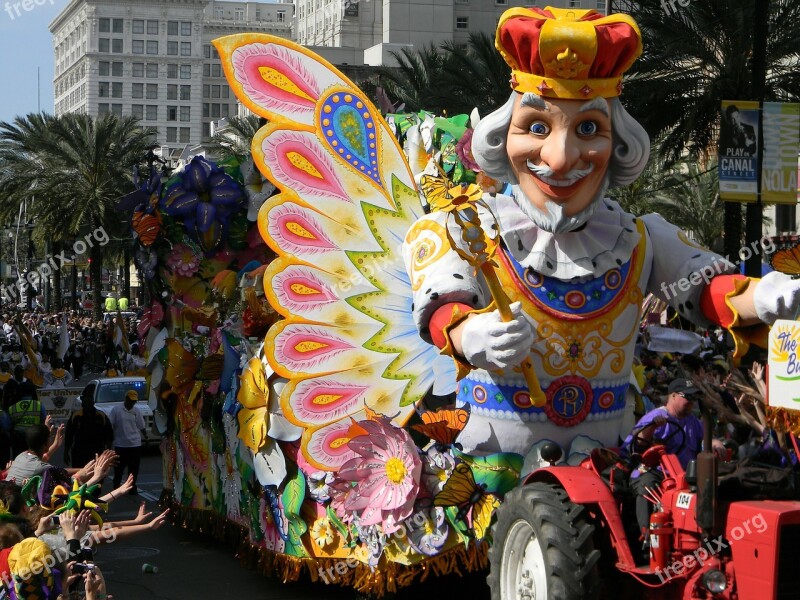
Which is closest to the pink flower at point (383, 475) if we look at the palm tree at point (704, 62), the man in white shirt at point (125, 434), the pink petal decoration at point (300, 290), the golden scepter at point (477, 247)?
the pink petal decoration at point (300, 290)

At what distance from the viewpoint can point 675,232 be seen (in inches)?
231

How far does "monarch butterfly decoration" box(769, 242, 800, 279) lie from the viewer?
6099mm

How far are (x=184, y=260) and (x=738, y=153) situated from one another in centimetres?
599

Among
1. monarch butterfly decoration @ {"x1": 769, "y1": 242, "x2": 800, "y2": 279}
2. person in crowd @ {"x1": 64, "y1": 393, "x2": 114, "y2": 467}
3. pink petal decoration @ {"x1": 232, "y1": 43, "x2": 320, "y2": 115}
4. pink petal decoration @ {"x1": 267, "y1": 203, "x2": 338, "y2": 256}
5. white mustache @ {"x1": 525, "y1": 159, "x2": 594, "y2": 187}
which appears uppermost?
pink petal decoration @ {"x1": 232, "y1": 43, "x2": 320, "y2": 115}

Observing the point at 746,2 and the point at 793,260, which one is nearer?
the point at 793,260

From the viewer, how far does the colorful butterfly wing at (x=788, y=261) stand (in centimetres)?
610

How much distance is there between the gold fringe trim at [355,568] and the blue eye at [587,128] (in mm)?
1991

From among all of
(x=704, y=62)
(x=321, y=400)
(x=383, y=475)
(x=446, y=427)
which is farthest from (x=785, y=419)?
(x=704, y=62)

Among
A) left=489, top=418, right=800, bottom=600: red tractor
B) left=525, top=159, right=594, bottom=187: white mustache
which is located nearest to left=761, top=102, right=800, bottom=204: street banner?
left=525, top=159, right=594, bottom=187: white mustache

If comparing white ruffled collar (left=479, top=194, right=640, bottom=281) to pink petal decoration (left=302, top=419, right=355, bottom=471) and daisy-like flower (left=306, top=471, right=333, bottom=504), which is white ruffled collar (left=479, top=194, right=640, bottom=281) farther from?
daisy-like flower (left=306, top=471, right=333, bottom=504)

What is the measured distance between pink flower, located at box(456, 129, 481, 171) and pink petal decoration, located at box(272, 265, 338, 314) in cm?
108

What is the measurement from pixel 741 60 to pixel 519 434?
1106cm

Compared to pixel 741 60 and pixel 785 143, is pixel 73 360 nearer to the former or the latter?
pixel 741 60

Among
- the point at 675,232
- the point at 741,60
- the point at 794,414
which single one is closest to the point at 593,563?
the point at 794,414
